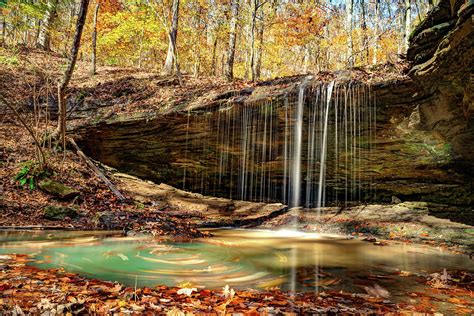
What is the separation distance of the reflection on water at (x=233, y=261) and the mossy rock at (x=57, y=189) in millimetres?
2377

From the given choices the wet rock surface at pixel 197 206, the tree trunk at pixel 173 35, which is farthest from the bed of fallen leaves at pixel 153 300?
the tree trunk at pixel 173 35

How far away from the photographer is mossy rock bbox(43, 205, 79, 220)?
757 cm

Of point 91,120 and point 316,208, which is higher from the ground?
point 91,120

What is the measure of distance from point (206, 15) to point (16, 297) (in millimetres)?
17675

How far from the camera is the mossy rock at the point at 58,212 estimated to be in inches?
298

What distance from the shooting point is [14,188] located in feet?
27.5

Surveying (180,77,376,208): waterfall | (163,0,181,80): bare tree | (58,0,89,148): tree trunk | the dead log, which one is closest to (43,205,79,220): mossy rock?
the dead log

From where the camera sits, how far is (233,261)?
462 centimetres

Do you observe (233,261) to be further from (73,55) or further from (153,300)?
(73,55)

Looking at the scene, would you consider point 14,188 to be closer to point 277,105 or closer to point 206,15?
point 277,105

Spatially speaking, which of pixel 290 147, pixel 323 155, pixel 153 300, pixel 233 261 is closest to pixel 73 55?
pixel 290 147

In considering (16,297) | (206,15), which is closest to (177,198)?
(16,297)

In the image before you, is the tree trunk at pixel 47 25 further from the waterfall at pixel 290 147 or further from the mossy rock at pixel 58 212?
the mossy rock at pixel 58 212

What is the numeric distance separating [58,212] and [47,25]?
589 inches
